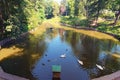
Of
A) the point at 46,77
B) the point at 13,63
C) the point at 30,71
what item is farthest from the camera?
the point at 13,63

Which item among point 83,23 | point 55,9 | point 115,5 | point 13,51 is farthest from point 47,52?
point 55,9

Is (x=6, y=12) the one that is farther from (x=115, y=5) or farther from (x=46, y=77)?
(x=115, y=5)

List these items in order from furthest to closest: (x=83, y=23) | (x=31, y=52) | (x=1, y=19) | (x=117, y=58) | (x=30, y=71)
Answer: (x=83, y=23) → (x=1, y=19) → (x=31, y=52) → (x=117, y=58) → (x=30, y=71)

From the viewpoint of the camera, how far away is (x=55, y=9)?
109688mm

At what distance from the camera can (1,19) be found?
104 feet

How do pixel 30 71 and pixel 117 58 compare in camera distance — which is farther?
pixel 117 58

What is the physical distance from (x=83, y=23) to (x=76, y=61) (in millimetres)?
43268

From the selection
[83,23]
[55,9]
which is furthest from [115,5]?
[55,9]

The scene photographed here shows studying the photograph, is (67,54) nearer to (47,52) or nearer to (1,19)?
(47,52)

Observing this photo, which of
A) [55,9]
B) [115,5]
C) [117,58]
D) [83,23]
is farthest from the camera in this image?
[55,9]

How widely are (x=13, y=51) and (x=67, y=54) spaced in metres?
8.13

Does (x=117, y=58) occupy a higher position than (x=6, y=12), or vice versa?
(x=6, y=12)

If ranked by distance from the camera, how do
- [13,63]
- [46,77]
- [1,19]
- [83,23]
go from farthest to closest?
[83,23], [1,19], [13,63], [46,77]

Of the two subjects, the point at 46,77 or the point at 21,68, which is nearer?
the point at 46,77
